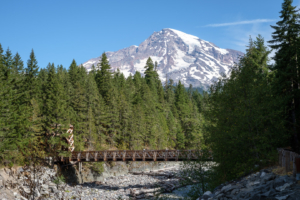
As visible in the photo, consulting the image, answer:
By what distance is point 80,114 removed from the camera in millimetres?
36375

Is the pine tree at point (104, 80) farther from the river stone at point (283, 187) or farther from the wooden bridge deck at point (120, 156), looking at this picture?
the river stone at point (283, 187)

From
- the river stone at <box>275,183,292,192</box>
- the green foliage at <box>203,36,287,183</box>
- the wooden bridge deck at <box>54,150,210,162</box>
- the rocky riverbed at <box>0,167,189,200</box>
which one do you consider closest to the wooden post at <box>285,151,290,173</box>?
the river stone at <box>275,183,292,192</box>

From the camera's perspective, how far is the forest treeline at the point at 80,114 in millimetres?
25078

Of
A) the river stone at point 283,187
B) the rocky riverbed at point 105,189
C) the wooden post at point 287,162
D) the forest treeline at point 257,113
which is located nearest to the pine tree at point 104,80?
the rocky riverbed at point 105,189

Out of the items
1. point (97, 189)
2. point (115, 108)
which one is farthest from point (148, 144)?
point (97, 189)

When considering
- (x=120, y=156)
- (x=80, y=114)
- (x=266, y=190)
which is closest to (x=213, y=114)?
(x=266, y=190)

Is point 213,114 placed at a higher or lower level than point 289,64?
lower

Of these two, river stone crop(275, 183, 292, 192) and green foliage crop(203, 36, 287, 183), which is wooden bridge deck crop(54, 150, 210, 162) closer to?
green foliage crop(203, 36, 287, 183)

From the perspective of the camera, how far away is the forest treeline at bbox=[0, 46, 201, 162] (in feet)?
82.3

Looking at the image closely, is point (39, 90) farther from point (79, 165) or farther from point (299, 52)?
point (299, 52)

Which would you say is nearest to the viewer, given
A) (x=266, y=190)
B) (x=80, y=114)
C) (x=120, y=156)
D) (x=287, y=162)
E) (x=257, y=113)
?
(x=266, y=190)

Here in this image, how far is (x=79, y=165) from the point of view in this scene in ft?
109

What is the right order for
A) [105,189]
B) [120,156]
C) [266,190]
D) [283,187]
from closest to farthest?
[283,187]
[266,190]
[105,189]
[120,156]

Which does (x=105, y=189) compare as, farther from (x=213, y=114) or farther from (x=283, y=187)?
(x=283, y=187)
